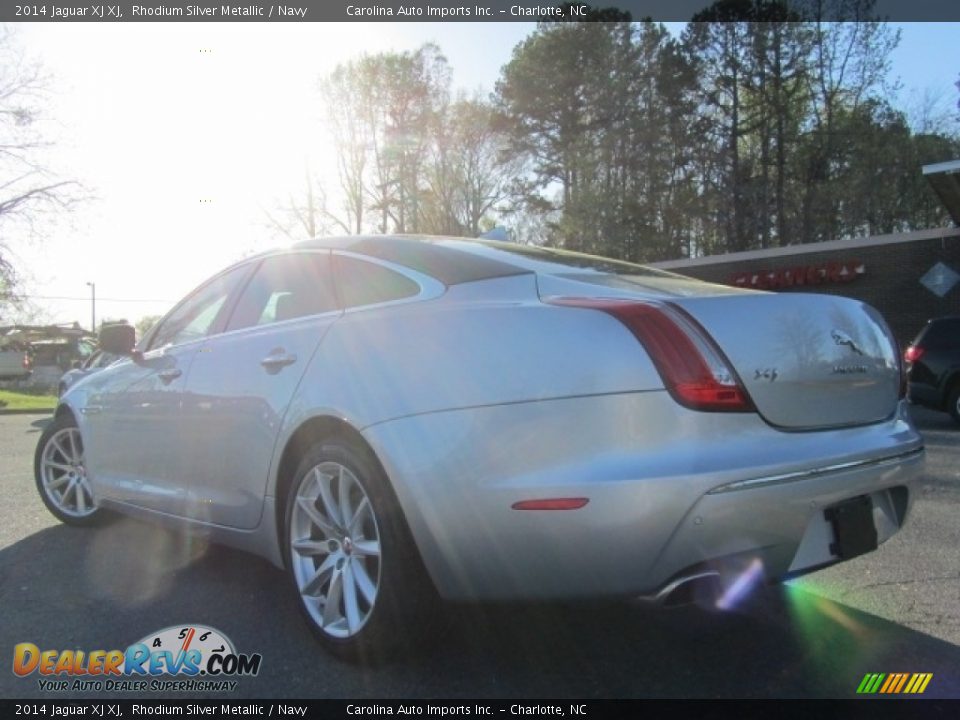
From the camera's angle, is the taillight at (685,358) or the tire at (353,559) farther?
the tire at (353,559)

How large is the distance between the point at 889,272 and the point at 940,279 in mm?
1166

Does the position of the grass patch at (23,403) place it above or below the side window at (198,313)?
below

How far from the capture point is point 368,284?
319 centimetres

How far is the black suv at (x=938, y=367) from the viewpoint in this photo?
10.4 meters

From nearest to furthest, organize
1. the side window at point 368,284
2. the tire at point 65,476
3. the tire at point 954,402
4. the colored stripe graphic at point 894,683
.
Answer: the colored stripe graphic at point 894,683
the side window at point 368,284
the tire at point 65,476
the tire at point 954,402

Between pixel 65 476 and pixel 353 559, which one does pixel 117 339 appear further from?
pixel 353 559

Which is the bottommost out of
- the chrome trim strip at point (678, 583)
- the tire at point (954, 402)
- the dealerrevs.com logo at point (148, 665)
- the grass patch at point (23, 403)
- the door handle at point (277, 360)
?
the grass patch at point (23, 403)

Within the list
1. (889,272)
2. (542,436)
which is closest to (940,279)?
(889,272)

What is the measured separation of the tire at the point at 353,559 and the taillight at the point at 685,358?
0.98 meters

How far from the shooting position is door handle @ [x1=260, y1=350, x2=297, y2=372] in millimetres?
3168

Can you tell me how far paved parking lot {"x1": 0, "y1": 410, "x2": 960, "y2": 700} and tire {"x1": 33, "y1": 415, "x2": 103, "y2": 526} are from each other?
52 cm

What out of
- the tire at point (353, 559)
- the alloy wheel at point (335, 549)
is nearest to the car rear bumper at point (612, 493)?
the tire at point (353, 559)

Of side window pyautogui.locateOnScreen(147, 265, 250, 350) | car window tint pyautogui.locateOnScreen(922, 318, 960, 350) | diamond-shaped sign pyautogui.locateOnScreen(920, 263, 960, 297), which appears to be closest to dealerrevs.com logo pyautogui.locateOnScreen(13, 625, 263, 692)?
side window pyautogui.locateOnScreen(147, 265, 250, 350)

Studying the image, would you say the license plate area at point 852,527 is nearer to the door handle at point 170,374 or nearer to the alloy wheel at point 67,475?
the door handle at point 170,374
